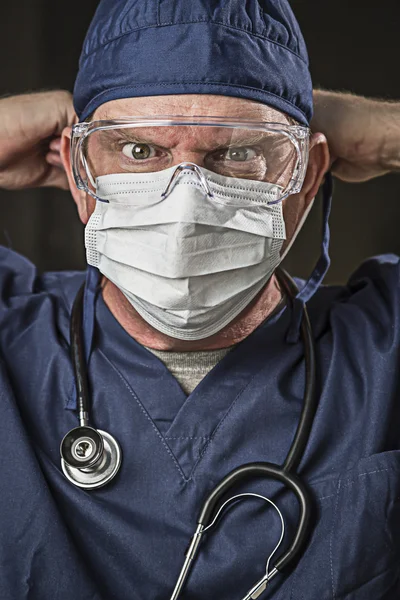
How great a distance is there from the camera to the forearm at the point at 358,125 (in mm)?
1753

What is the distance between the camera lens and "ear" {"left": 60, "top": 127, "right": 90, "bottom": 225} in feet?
5.46

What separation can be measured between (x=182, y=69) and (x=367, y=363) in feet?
2.10

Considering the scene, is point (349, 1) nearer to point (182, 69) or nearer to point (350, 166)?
point (350, 166)

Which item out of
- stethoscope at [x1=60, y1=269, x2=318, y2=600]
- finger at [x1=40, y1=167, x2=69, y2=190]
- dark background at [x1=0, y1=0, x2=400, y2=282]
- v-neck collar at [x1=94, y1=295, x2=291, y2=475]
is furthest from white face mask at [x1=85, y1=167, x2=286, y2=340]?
dark background at [x1=0, y1=0, x2=400, y2=282]

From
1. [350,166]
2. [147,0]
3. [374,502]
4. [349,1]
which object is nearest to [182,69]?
[147,0]

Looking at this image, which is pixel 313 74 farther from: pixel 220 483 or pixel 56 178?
pixel 220 483

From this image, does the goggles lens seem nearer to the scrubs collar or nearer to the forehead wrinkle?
the forehead wrinkle

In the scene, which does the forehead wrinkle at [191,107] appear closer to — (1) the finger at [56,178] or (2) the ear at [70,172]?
(2) the ear at [70,172]

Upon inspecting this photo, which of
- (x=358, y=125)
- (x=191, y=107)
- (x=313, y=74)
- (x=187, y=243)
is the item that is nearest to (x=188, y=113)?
(x=191, y=107)

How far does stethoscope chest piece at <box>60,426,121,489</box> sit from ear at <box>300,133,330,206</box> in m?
0.62

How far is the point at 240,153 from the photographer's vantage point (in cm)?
150

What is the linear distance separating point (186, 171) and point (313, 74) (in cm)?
103

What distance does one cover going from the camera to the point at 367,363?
5.37 ft

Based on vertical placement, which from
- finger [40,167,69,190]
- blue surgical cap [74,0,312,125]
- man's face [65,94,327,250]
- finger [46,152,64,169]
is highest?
blue surgical cap [74,0,312,125]
